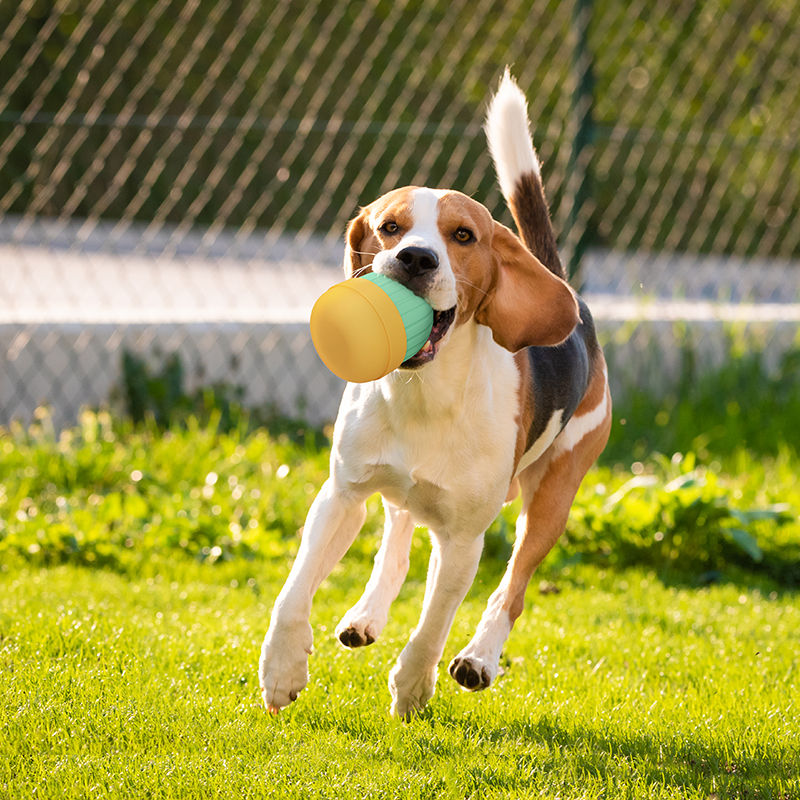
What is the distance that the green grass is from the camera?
7.96ft

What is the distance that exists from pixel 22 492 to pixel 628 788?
3.14 meters

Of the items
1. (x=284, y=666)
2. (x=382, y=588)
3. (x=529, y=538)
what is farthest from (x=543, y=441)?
(x=284, y=666)

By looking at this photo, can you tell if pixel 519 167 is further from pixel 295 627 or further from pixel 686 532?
pixel 686 532

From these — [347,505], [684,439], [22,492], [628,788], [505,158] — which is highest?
[505,158]

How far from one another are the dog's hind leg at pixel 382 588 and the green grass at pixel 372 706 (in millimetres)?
193

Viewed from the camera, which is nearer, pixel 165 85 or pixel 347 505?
pixel 347 505

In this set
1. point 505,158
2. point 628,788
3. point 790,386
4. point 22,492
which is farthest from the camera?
point 790,386

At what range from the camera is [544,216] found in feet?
11.4

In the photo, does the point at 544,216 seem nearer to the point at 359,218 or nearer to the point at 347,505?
the point at 359,218

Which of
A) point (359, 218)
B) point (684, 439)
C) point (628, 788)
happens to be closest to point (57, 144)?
point (684, 439)

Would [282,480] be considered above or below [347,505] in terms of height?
below

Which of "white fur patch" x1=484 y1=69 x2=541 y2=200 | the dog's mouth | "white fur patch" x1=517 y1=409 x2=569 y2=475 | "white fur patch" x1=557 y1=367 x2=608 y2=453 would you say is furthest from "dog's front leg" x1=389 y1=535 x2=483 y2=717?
"white fur patch" x1=484 y1=69 x2=541 y2=200

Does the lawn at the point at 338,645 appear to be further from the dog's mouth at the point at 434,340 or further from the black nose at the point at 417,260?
the black nose at the point at 417,260

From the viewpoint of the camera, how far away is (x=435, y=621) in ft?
8.97
